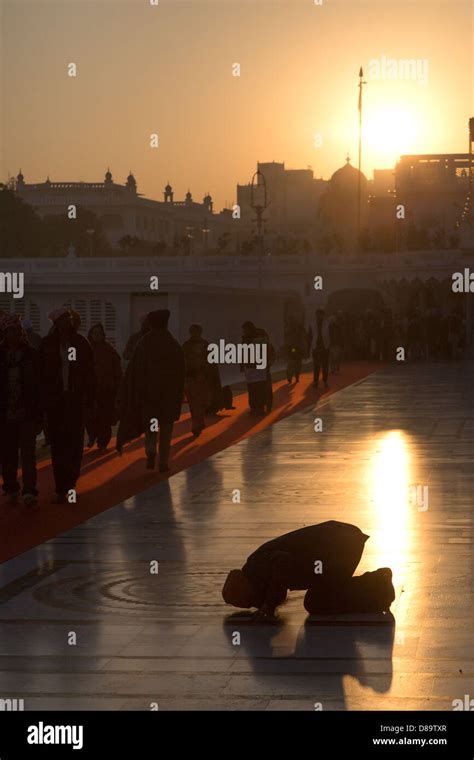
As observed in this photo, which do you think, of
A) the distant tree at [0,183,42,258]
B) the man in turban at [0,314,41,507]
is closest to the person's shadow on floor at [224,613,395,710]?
the man in turban at [0,314,41,507]

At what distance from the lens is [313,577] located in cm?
948

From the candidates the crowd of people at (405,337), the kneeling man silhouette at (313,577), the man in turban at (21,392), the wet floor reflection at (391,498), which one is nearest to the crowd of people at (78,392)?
the man in turban at (21,392)

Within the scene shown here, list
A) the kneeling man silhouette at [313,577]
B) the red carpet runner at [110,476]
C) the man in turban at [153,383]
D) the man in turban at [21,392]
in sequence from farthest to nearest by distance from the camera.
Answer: the man in turban at [153,383]
the man in turban at [21,392]
the red carpet runner at [110,476]
the kneeling man silhouette at [313,577]

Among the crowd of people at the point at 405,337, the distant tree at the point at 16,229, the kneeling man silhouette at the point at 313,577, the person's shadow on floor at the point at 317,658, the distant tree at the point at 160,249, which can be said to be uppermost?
the distant tree at the point at 16,229

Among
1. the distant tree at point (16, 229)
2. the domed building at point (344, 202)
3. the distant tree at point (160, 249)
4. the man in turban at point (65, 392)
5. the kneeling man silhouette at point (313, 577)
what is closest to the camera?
the kneeling man silhouette at point (313, 577)

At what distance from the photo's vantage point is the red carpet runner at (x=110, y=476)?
12961 millimetres

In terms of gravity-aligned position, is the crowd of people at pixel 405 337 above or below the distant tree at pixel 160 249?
below

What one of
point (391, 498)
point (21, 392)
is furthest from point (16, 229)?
point (21, 392)

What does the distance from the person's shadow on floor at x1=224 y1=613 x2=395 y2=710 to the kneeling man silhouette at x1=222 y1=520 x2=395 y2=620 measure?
135mm

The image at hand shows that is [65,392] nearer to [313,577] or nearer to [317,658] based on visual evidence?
[313,577]

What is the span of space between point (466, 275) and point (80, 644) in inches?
2200

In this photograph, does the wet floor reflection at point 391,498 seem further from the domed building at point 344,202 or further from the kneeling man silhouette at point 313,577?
the domed building at point 344,202

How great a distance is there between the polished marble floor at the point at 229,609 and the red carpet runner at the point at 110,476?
245 mm

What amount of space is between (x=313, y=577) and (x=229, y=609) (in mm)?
606
